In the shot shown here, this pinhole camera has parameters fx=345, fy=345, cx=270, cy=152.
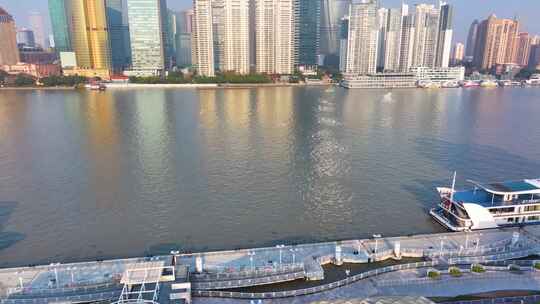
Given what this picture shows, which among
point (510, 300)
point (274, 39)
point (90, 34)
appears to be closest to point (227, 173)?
point (510, 300)

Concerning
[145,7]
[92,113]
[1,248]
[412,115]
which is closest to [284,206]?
[1,248]

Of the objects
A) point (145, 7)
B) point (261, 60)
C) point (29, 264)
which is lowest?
point (29, 264)

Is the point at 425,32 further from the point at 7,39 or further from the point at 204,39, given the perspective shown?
the point at 7,39

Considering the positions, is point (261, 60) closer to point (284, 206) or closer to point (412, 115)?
point (412, 115)

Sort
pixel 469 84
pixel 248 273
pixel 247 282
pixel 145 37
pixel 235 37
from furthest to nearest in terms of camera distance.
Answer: pixel 235 37 → pixel 145 37 → pixel 469 84 → pixel 248 273 → pixel 247 282

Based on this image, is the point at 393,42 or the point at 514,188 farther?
the point at 393,42

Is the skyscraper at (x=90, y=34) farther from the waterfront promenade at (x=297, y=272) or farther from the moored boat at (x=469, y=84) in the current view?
the waterfront promenade at (x=297, y=272)

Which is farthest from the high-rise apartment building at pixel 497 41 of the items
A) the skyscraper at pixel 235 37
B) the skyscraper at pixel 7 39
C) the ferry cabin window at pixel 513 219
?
the skyscraper at pixel 7 39
